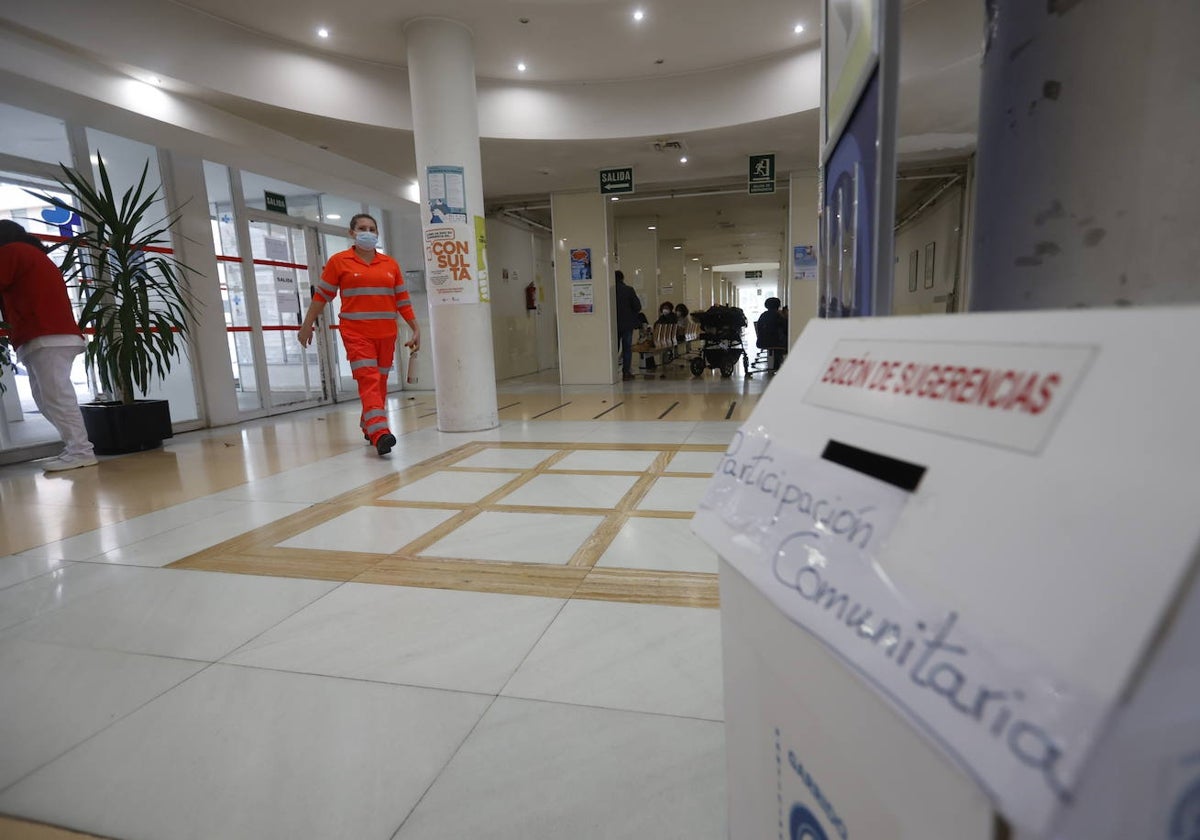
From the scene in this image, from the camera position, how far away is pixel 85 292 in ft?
15.9

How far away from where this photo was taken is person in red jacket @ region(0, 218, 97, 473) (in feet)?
12.6

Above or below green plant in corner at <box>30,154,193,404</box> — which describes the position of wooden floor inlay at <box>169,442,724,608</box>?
below

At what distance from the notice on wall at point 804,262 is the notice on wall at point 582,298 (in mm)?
2896

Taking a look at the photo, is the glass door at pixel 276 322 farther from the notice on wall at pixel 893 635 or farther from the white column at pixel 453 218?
the notice on wall at pixel 893 635

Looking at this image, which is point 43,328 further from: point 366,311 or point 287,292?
point 287,292

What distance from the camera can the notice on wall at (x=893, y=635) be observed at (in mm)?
273

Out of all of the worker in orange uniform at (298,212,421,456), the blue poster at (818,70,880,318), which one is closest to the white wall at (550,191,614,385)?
the worker in orange uniform at (298,212,421,456)

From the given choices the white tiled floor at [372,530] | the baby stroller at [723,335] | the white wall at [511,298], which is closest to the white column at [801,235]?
the baby stroller at [723,335]

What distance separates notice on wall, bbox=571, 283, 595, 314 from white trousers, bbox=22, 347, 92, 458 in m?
5.67

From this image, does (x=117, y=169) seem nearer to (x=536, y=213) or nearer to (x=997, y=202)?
(x=536, y=213)

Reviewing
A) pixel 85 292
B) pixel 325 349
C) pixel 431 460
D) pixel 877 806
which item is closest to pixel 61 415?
pixel 85 292

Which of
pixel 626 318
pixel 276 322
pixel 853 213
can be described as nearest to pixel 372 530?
pixel 853 213

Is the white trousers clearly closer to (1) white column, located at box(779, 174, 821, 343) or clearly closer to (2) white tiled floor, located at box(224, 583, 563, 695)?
(2) white tiled floor, located at box(224, 583, 563, 695)

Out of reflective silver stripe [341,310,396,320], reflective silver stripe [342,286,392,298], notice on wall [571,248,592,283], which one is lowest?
reflective silver stripe [341,310,396,320]
